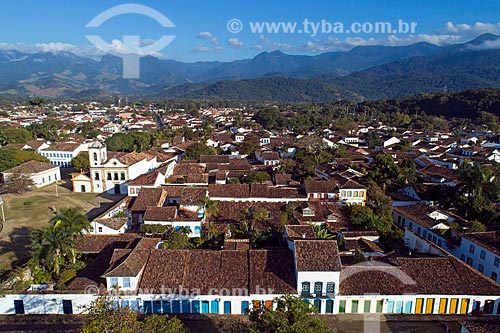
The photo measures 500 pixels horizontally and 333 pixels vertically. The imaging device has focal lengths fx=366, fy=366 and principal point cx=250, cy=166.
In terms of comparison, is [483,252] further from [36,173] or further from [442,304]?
[36,173]

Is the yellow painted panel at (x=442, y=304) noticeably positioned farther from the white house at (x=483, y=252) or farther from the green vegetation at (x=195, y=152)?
the green vegetation at (x=195, y=152)

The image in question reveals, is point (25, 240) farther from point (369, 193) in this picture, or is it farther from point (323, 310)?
point (369, 193)

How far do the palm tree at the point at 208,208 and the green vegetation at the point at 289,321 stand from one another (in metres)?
17.6

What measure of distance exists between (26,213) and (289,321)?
36.8 m

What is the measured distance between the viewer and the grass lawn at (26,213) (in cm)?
3070

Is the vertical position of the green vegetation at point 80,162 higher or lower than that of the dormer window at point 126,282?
higher

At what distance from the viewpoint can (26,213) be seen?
40625mm

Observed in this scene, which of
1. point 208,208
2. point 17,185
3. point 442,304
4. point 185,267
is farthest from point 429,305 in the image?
point 17,185


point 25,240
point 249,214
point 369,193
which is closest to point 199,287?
point 249,214

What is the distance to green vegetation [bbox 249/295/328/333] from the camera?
1456 centimetres

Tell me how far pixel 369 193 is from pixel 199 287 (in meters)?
24.2

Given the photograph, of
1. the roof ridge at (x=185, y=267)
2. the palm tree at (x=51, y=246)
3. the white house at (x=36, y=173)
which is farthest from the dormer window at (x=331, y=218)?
the white house at (x=36, y=173)

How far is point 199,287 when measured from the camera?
2264 cm

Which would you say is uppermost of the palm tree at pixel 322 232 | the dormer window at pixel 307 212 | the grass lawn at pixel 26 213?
the dormer window at pixel 307 212
